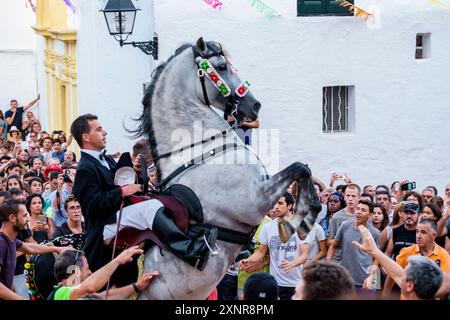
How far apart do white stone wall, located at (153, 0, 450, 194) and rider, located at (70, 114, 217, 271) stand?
368 inches

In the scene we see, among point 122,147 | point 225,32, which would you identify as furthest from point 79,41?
point 225,32

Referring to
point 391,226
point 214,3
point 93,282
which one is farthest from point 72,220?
point 214,3

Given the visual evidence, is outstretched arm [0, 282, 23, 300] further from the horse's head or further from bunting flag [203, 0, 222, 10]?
bunting flag [203, 0, 222, 10]

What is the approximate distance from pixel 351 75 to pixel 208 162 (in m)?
9.85

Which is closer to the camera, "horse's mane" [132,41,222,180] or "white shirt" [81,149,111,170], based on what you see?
"white shirt" [81,149,111,170]

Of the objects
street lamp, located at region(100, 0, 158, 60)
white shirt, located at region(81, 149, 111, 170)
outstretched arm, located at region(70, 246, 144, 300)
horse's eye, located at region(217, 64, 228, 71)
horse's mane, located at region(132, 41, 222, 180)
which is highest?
street lamp, located at region(100, 0, 158, 60)

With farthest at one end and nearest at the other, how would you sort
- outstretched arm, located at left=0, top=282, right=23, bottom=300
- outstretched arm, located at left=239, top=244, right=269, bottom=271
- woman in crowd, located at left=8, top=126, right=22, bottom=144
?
woman in crowd, located at left=8, top=126, right=22, bottom=144 < outstretched arm, located at left=239, top=244, right=269, bottom=271 < outstretched arm, located at left=0, top=282, right=23, bottom=300

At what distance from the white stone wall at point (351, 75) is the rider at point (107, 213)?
9.34 m

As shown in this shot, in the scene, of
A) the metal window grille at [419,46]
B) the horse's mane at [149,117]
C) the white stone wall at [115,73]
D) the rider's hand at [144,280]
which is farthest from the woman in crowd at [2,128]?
the rider's hand at [144,280]

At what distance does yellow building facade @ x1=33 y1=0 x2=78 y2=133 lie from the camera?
2575 cm

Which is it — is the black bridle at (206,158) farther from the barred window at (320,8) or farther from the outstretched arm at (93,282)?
the barred window at (320,8)

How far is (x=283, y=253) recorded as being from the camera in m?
12.3

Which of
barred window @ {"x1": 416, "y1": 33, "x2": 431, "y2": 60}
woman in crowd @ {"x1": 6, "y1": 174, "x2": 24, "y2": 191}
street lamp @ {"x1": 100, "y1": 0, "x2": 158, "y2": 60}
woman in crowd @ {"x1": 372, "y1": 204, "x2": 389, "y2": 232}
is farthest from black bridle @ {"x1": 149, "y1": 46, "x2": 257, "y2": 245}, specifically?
barred window @ {"x1": 416, "y1": 33, "x2": 431, "y2": 60}

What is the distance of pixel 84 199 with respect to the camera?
9.66m
